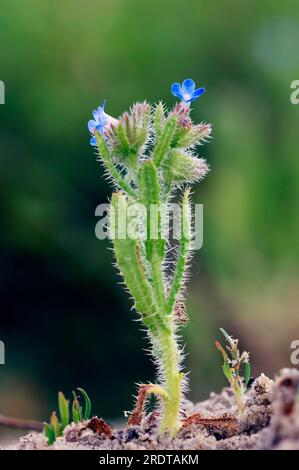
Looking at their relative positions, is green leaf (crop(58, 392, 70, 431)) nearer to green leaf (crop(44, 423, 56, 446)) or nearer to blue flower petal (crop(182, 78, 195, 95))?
green leaf (crop(44, 423, 56, 446))

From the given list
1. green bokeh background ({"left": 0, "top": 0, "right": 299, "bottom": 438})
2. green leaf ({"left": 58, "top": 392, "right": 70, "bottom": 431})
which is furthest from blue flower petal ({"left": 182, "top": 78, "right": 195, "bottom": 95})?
green bokeh background ({"left": 0, "top": 0, "right": 299, "bottom": 438})

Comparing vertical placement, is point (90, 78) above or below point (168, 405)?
above

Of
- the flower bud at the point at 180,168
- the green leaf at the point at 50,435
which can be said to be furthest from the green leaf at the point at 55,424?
the flower bud at the point at 180,168

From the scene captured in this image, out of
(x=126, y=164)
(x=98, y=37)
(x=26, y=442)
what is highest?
(x=98, y=37)

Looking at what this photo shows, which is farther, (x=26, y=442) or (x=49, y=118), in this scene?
(x=49, y=118)

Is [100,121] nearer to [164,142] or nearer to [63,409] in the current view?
[164,142]

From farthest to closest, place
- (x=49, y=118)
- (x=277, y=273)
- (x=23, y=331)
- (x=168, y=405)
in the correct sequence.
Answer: (x=277, y=273) → (x=49, y=118) → (x=23, y=331) → (x=168, y=405)

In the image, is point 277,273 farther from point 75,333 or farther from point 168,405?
point 168,405

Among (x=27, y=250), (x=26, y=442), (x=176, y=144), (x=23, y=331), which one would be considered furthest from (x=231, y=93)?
(x=26, y=442)

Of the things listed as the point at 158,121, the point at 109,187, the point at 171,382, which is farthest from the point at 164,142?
the point at 109,187
